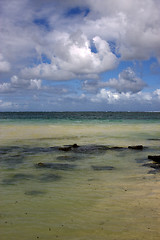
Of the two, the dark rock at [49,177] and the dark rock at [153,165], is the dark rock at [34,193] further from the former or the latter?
the dark rock at [153,165]

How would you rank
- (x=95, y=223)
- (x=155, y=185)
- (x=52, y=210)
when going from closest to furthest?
1. (x=95, y=223)
2. (x=52, y=210)
3. (x=155, y=185)

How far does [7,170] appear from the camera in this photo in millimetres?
11305

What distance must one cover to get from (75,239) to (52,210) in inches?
63.9

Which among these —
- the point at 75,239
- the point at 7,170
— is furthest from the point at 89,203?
the point at 7,170

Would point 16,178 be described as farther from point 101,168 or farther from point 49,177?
point 101,168

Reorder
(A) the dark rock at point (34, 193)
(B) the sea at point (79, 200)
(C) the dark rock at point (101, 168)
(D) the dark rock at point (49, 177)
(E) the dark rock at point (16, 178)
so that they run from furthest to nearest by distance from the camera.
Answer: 1. (C) the dark rock at point (101, 168)
2. (D) the dark rock at point (49, 177)
3. (E) the dark rock at point (16, 178)
4. (A) the dark rock at point (34, 193)
5. (B) the sea at point (79, 200)

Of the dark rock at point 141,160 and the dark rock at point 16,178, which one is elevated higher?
the dark rock at point 141,160

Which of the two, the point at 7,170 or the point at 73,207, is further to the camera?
the point at 7,170

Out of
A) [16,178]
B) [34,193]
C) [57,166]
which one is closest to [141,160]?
[57,166]

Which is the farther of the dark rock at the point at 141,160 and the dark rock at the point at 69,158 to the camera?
the dark rock at the point at 69,158

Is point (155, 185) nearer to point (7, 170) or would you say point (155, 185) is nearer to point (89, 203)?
point (89, 203)

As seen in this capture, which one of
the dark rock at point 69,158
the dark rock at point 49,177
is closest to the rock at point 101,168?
the dark rock at point 69,158

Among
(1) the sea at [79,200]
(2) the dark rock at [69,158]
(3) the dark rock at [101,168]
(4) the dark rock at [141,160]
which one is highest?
(4) the dark rock at [141,160]

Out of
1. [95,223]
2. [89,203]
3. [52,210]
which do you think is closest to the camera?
[95,223]
